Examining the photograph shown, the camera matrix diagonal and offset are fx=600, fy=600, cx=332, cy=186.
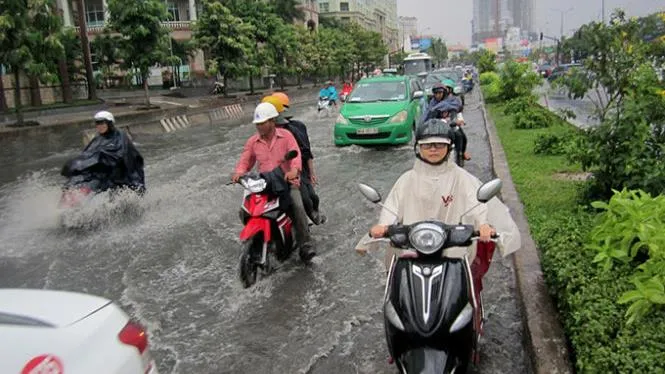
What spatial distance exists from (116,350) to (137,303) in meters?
2.94

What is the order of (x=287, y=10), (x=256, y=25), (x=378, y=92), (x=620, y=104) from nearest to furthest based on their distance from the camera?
1. (x=620, y=104)
2. (x=378, y=92)
3. (x=256, y=25)
4. (x=287, y=10)

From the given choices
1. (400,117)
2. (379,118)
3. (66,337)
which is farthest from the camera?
(400,117)

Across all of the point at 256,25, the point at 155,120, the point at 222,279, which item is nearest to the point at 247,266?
the point at 222,279

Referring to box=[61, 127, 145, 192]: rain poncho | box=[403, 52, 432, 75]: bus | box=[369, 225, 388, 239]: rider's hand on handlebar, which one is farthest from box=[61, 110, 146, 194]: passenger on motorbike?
box=[403, 52, 432, 75]: bus

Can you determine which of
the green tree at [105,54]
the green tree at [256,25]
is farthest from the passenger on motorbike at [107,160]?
the green tree at [256,25]

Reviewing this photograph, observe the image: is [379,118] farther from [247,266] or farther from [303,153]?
[247,266]

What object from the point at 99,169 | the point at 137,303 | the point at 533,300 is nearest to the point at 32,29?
the point at 99,169

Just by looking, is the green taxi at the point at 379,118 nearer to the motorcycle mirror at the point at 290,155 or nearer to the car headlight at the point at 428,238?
the motorcycle mirror at the point at 290,155

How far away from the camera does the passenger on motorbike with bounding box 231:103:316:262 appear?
5782mm

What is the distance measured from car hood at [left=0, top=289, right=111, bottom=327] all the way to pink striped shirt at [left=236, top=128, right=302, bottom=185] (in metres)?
3.17

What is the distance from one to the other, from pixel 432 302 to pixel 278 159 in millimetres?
3156

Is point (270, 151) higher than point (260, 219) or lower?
higher

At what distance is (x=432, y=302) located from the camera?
3006mm

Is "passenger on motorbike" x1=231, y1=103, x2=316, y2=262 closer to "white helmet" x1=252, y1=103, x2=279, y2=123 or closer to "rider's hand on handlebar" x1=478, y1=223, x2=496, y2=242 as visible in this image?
"white helmet" x1=252, y1=103, x2=279, y2=123
